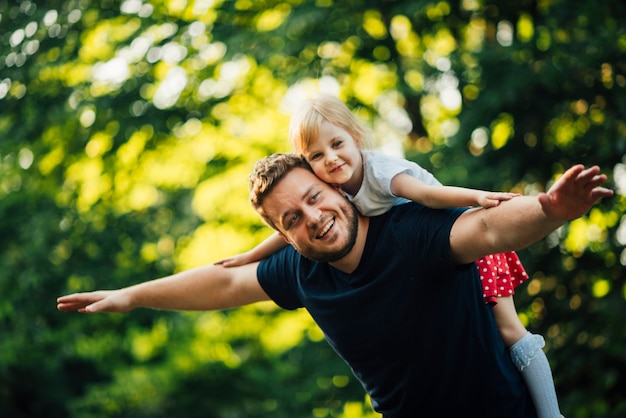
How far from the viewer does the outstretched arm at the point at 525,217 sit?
5.84ft

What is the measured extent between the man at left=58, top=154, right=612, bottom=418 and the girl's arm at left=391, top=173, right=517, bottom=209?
31 millimetres

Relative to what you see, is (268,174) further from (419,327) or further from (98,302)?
(98,302)

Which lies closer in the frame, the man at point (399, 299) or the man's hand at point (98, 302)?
the man at point (399, 299)

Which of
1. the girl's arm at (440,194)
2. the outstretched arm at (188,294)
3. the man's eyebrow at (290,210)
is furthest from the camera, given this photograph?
the outstretched arm at (188,294)

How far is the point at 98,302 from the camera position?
2.81m

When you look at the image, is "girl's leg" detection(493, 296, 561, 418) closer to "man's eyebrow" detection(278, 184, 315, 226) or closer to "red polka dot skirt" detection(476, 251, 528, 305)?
"red polka dot skirt" detection(476, 251, 528, 305)

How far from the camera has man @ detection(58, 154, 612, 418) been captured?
7.23 ft

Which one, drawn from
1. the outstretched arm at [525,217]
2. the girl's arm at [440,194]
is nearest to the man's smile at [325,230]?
the girl's arm at [440,194]

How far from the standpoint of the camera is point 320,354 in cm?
630

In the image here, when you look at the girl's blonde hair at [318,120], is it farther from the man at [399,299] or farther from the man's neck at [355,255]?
the man's neck at [355,255]

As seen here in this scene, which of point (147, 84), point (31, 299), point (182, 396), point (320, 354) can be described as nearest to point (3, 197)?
point (31, 299)

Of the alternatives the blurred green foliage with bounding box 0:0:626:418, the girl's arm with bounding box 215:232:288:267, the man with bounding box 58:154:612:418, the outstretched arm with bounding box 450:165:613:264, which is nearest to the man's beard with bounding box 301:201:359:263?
the man with bounding box 58:154:612:418

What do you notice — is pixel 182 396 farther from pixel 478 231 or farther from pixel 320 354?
pixel 478 231

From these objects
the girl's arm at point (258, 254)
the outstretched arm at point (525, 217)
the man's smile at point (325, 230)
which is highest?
the outstretched arm at point (525, 217)
